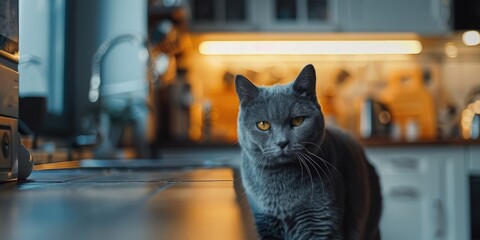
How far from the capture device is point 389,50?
3211 mm

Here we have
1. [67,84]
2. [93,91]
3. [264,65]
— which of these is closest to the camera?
[93,91]

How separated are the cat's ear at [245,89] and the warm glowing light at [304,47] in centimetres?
196

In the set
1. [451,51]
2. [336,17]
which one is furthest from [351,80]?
[451,51]

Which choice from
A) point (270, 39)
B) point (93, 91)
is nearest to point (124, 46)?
point (93, 91)

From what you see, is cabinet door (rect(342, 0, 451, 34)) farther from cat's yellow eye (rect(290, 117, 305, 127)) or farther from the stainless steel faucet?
cat's yellow eye (rect(290, 117, 305, 127))

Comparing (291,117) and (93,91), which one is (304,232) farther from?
(93,91)

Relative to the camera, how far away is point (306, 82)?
117 centimetres

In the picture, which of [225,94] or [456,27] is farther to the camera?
[225,94]

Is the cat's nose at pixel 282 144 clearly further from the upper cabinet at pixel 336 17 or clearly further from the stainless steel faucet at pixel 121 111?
the upper cabinet at pixel 336 17

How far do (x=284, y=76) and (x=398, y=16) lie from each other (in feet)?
2.33

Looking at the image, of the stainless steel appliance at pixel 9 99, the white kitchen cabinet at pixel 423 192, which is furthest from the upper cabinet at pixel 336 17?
the stainless steel appliance at pixel 9 99

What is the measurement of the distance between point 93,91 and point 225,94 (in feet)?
3.38

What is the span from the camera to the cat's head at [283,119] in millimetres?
1134

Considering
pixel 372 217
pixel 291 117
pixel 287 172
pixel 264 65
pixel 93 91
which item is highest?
pixel 264 65
